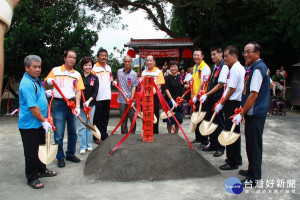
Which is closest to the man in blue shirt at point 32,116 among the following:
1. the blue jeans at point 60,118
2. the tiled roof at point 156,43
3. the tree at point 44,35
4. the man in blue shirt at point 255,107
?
the blue jeans at point 60,118

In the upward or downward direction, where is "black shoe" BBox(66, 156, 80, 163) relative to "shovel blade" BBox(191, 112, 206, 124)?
downward

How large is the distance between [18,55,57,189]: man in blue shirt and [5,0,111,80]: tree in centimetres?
488

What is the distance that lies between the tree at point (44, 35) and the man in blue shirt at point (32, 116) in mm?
4883

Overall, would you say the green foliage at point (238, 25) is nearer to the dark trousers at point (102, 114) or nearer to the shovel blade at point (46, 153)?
the dark trousers at point (102, 114)

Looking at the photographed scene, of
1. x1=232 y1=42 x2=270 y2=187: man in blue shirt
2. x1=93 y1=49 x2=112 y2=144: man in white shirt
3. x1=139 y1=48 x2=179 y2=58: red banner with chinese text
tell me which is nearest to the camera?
x1=232 y1=42 x2=270 y2=187: man in blue shirt

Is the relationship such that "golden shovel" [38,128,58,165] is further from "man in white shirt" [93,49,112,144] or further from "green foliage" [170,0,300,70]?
"green foliage" [170,0,300,70]

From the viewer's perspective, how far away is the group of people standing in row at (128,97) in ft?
10.2

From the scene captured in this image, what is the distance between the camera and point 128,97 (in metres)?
5.27

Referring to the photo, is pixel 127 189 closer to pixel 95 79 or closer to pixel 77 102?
pixel 77 102

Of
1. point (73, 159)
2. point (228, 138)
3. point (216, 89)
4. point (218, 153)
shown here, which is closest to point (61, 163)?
point (73, 159)

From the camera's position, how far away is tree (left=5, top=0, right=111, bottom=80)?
7367 millimetres

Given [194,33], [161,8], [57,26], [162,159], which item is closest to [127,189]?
[162,159]

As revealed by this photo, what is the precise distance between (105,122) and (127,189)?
7.66ft

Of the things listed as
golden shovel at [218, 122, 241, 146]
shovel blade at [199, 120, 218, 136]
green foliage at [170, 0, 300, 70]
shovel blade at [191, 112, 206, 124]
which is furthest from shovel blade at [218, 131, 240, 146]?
green foliage at [170, 0, 300, 70]
